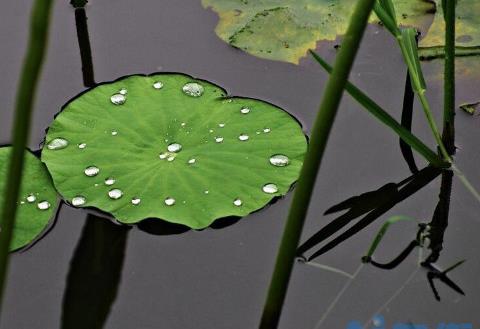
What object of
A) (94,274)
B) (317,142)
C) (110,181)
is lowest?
(94,274)

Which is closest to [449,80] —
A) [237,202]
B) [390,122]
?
[390,122]

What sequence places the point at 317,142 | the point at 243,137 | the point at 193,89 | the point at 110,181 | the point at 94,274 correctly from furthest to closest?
1. the point at 193,89
2. the point at 243,137
3. the point at 110,181
4. the point at 94,274
5. the point at 317,142

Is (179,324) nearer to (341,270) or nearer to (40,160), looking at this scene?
(341,270)

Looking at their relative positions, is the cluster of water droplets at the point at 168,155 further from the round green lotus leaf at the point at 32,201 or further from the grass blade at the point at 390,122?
the grass blade at the point at 390,122

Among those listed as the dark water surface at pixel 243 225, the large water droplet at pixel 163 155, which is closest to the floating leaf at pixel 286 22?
the dark water surface at pixel 243 225

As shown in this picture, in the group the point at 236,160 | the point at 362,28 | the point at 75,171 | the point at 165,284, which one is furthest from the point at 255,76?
the point at 362,28

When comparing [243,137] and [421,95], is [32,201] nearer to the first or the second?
[243,137]
